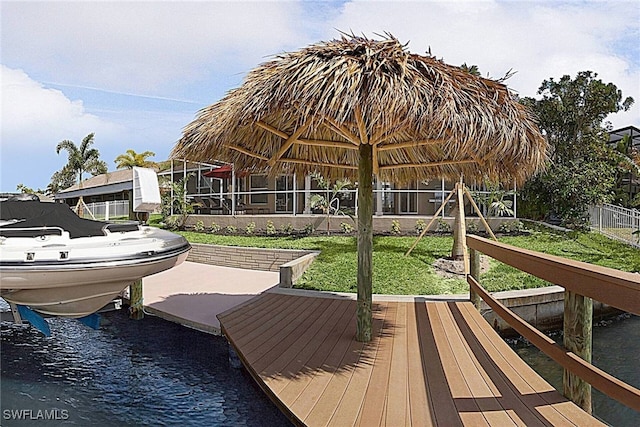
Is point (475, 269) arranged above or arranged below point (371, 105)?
below

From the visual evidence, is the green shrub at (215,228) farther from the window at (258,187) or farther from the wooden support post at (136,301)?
the wooden support post at (136,301)

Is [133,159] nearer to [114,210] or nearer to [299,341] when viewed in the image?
[114,210]

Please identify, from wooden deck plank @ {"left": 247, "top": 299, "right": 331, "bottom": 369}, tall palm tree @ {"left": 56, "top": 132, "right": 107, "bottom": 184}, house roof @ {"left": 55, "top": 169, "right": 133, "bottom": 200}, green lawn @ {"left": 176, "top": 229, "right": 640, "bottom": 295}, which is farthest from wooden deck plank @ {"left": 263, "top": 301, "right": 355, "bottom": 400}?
tall palm tree @ {"left": 56, "top": 132, "right": 107, "bottom": 184}

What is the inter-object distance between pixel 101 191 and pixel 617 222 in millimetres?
24461

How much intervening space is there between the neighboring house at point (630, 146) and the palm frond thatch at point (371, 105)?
1790cm

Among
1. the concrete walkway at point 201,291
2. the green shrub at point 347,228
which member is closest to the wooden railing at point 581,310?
the concrete walkway at point 201,291

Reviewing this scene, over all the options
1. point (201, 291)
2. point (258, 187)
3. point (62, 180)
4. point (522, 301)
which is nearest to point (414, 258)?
point (522, 301)

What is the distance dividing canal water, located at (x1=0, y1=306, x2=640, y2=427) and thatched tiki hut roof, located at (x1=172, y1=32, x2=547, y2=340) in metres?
1.53

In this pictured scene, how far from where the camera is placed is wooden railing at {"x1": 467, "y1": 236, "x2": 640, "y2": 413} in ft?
6.53

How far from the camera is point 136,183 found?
7.16 metres

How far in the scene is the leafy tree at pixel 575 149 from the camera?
13.6 metres

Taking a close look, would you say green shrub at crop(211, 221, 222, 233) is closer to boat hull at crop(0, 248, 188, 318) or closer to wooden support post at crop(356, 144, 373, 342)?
boat hull at crop(0, 248, 188, 318)

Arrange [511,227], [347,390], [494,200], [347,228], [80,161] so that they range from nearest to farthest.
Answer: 1. [347,390]
2. [347,228]
3. [511,227]
4. [494,200]
5. [80,161]

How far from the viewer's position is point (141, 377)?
4609 mm
